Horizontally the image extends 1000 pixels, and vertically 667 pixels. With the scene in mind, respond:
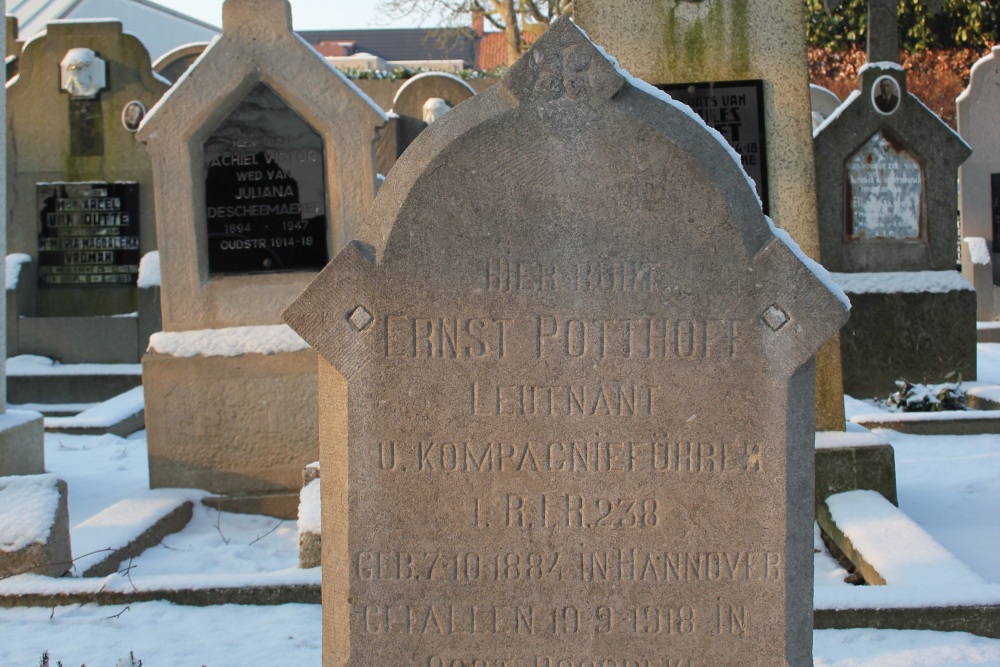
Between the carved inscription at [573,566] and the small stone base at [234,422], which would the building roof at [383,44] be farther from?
the carved inscription at [573,566]

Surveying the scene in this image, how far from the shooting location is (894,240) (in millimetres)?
8648

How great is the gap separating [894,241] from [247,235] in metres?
5.21

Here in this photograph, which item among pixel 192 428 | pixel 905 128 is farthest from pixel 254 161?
pixel 905 128

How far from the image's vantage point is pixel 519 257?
274 centimetres

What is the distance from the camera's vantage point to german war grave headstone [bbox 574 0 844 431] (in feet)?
16.6

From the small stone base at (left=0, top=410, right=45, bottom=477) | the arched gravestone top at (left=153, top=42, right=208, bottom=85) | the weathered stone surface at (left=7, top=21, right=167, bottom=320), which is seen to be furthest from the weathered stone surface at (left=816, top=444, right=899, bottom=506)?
the arched gravestone top at (left=153, top=42, right=208, bottom=85)

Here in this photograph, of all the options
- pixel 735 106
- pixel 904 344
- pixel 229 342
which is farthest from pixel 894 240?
pixel 229 342

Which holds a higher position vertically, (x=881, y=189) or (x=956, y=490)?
(x=881, y=189)

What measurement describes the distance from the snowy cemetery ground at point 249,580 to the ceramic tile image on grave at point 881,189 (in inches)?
92.9

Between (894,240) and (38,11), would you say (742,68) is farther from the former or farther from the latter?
(38,11)

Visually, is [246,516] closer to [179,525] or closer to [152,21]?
[179,525]

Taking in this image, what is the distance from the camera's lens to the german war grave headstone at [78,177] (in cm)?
991

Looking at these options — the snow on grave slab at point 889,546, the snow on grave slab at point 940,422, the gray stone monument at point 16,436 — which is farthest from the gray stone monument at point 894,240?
the gray stone monument at point 16,436

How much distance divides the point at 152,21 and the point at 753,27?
27.6m
